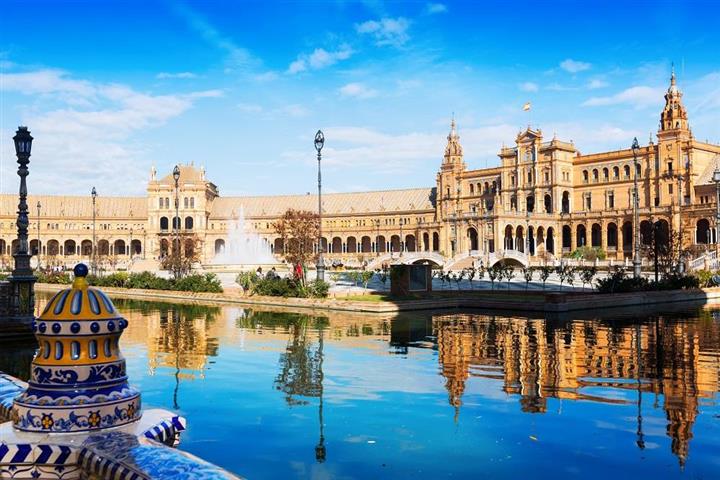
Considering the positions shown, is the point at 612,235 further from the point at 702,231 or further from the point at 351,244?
the point at 351,244

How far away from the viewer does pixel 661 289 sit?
4088cm

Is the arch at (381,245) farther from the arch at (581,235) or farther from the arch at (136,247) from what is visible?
the arch at (136,247)

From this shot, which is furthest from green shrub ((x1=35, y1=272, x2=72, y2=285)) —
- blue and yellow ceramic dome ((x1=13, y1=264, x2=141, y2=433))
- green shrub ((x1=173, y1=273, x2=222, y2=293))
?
blue and yellow ceramic dome ((x1=13, y1=264, x2=141, y2=433))

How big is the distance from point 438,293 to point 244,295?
35.7 ft

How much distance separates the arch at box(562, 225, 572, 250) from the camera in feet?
348

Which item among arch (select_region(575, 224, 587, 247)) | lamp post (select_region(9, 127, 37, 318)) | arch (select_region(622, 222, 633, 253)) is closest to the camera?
lamp post (select_region(9, 127, 37, 318))

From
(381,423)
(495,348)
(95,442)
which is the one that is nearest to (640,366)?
(495,348)

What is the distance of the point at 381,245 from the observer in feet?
433

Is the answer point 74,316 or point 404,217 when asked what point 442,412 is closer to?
point 74,316

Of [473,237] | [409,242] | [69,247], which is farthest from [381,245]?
[69,247]

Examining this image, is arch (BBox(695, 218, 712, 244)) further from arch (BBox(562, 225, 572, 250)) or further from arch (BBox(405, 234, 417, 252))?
arch (BBox(405, 234, 417, 252))

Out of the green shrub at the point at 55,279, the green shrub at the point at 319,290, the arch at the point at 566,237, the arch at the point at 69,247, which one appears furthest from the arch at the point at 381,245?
the green shrub at the point at 319,290

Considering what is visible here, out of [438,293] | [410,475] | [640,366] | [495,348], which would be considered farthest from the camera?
[438,293]

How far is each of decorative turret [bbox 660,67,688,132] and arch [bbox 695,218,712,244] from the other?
49.2 feet
